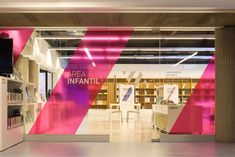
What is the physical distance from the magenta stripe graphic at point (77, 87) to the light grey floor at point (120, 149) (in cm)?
71

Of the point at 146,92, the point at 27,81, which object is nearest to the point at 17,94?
the point at 27,81

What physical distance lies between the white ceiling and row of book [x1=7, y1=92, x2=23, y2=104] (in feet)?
6.02

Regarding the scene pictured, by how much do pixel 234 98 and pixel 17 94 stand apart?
488 cm

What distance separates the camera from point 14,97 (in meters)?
8.21

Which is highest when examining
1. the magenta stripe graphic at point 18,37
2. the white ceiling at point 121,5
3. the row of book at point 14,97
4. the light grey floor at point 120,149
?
the white ceiling at point 121,5

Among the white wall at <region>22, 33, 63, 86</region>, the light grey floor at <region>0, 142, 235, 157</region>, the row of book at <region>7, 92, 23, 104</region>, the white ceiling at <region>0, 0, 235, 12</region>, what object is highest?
the white ceiling at <region>0, 0, 235, 12</region>

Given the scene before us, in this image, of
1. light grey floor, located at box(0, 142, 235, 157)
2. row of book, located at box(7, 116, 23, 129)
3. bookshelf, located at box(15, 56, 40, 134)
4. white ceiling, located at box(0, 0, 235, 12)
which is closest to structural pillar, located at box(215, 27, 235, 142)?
light grey floor, located at box(0, 142, 235, 157)

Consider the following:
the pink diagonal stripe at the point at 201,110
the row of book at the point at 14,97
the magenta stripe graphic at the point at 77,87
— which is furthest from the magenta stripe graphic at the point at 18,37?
the pink diagonal stripe at the point at 201,110

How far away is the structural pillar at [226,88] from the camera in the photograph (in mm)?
8695

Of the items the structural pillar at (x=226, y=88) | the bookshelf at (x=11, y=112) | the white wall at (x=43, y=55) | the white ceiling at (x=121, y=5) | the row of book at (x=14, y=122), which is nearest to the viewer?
the white ceiling at (x=121, y=5)

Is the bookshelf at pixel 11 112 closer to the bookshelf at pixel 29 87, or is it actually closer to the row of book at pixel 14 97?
the row of book at pixel 14 97

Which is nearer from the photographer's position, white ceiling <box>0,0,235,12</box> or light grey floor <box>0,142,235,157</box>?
white ceiling <box>0,0,235,12</box>

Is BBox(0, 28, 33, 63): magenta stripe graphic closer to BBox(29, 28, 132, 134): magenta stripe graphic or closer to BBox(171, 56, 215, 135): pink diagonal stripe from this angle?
BBox(29, 28, 132, 134): magenta stripe graphic

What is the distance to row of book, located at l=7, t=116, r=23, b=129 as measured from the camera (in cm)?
773
